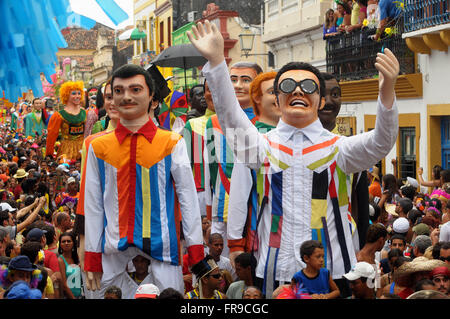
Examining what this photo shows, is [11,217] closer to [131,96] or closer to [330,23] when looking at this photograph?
[131,96]

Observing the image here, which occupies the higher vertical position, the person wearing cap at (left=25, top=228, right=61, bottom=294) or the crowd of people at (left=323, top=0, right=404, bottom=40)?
the crowd of people at (left=323, top=0, right=404, bottom=40)

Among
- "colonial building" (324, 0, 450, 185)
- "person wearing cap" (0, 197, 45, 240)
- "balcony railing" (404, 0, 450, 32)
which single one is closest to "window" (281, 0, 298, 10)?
"colonial building" (324, 0, 450, 185)

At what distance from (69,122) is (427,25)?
29.3 feet

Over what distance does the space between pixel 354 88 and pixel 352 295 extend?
17.6 meters

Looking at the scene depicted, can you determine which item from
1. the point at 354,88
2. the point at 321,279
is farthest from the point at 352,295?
the point at 354,88

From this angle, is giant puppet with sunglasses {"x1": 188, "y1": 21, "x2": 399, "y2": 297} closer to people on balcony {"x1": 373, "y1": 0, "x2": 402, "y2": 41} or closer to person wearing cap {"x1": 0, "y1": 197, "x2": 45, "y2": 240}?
person wearing cap {"x1": 0, "y1": 197, "x2": 45, "y2": 240}

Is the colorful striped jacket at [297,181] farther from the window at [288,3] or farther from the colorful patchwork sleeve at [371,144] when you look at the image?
the window at [288,3]

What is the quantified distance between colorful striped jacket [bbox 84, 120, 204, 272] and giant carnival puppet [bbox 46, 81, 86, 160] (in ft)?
20.1

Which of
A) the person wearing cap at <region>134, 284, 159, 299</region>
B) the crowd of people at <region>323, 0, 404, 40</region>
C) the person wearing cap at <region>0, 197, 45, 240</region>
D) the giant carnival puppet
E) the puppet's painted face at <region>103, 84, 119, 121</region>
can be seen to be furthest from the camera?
the crowd of people at <region>323, 0, 404, 40</region>

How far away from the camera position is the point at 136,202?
20.0ft

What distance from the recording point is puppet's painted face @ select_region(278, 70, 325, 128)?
5.66 metres

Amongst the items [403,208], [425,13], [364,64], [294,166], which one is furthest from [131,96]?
[364,64]
